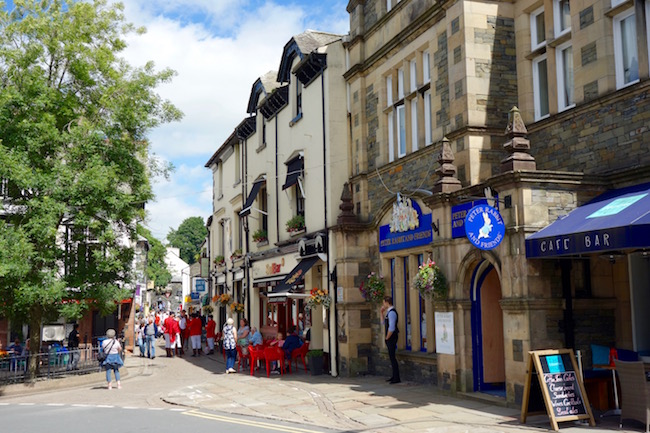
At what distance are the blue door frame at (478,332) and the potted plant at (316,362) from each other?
6.34m

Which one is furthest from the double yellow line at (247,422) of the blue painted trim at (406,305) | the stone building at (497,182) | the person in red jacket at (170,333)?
the person in red jacket at (170,333)

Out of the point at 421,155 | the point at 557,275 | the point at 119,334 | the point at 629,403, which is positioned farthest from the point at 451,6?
the point at 119,334

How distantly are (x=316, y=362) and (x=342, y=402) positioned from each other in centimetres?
533

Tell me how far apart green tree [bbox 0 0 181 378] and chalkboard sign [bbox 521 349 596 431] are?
12.5 meters

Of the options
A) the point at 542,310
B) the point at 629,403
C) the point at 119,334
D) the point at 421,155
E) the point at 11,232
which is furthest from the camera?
the point at 119,334

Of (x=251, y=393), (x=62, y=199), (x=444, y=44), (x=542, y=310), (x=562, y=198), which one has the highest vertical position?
(x=444, y=44)

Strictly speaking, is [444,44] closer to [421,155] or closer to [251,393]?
[421,155]

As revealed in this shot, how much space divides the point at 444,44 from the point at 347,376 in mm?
8694

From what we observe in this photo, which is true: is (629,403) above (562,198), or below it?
below

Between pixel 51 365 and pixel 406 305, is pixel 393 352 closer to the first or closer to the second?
pixel 406 305

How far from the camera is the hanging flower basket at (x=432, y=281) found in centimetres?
1316

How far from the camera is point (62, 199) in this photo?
18125 mm

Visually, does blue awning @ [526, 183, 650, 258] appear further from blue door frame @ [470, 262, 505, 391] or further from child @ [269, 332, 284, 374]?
child @ [269, 332, 284, 374]

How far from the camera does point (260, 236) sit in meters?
26.2
